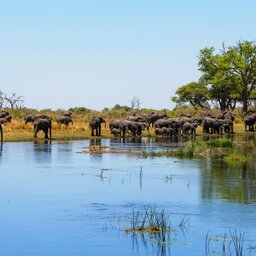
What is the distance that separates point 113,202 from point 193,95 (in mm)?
88550

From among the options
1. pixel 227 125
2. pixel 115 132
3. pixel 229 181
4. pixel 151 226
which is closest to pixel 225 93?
pixel 227 125

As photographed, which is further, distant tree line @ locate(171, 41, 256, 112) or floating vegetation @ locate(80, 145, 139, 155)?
distant tree line @ locate(171, 41, 256, 112)

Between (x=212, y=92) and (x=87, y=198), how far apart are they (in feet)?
252

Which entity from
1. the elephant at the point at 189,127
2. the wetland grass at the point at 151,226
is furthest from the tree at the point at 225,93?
the wetland grass at the point at 151,226

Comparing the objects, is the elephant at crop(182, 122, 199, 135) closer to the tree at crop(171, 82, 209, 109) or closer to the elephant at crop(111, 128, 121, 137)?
the elephant at crop(111, 128, 121, 137)

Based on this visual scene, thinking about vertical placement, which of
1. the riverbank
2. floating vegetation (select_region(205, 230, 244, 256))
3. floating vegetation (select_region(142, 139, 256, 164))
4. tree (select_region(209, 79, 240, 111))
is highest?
tree (select_region(209, 79, 240, 111))

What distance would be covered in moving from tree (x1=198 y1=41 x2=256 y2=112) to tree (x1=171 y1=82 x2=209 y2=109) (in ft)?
42.6

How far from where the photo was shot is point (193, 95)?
110438 millimetres

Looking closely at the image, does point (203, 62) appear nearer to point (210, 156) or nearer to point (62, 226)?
point (210, 156)

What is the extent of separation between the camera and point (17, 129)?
2291 inches

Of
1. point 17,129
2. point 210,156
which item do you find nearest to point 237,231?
point 210,156

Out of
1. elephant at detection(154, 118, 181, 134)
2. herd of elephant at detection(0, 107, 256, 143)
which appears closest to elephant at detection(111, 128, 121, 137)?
herd of elephant at detection(0, 107, 256, 143)

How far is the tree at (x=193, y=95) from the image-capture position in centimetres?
10856

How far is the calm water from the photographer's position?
1694 centimetres
